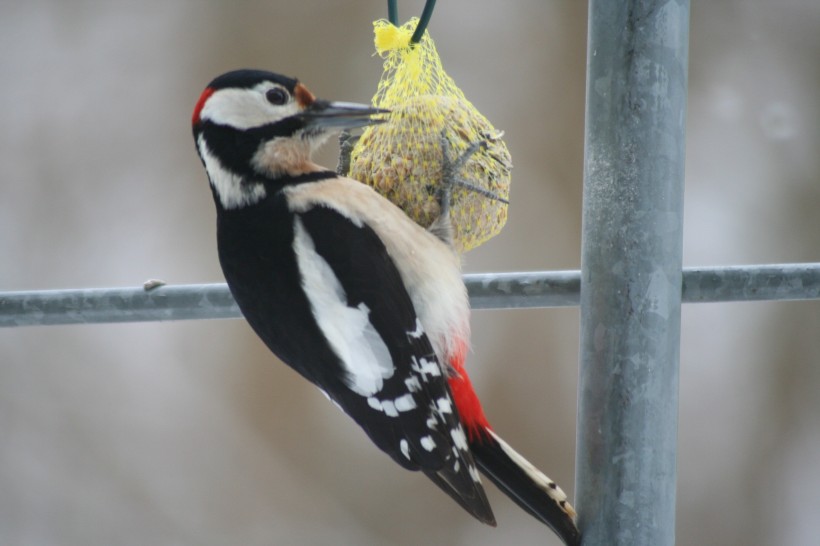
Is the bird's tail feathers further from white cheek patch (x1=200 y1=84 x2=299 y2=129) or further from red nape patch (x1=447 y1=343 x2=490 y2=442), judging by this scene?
white cheek patch (x1=200 y1=84 x2=299 y2=129)

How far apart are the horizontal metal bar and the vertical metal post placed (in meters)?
0.09

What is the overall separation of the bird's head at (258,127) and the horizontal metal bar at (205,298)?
18 cm

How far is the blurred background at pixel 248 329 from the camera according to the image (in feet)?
10.2

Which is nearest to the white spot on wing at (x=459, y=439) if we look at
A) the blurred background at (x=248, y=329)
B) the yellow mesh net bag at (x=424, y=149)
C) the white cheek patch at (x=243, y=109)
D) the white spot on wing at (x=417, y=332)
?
the white spot on wing at (x=417, y=332)

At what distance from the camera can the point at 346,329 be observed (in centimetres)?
145

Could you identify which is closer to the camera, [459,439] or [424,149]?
[459,439]

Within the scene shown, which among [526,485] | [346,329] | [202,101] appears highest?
[202,101]

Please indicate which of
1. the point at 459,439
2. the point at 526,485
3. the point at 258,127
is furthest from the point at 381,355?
the point at 258,127

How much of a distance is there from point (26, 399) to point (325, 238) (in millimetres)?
2233

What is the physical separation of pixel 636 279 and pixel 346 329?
454mm

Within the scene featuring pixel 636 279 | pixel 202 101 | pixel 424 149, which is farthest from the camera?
→ pixel 424 149

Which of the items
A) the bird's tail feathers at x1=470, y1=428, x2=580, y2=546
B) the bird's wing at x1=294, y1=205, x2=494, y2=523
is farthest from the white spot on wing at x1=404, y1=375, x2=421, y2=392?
the bird's tail feathers at x1=470, y1=428, x2=580, y2=546

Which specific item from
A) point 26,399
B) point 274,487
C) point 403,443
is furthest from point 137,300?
point 26,399

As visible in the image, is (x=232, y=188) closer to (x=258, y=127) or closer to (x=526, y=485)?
(x=258, y=127)
